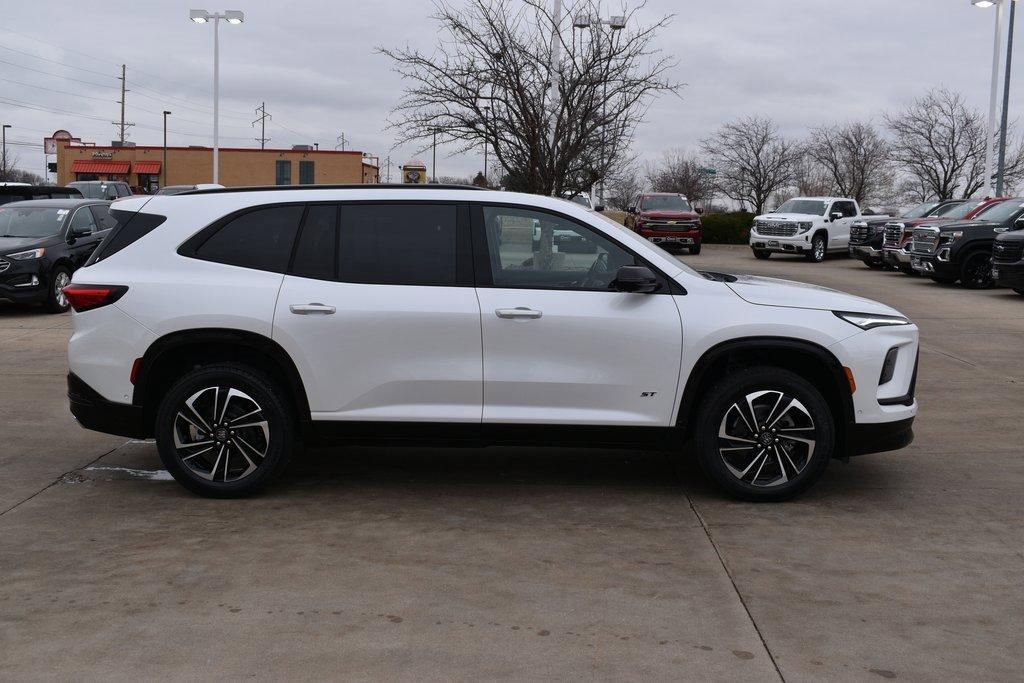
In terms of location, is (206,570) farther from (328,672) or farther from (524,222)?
(524,222)

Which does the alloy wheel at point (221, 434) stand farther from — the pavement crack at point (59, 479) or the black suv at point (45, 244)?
the black suv at point (45, 244)

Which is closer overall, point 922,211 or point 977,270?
point 977,270

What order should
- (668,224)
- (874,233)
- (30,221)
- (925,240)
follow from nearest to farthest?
1. (30,221)
2. (925,240)
3. (874,233)
4. (668,224)

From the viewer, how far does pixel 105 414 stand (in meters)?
5.97

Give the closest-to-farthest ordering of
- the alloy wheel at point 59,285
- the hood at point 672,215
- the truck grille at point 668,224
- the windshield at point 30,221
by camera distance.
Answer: the alloy wheel at point 59,285, the windshield at point 30,221, the truck grille at point 668,224, the hood at point 672,215

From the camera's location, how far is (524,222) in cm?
605

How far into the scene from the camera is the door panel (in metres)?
5.77

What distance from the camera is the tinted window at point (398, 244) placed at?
19.4 feet

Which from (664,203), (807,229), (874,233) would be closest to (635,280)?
(874,233)

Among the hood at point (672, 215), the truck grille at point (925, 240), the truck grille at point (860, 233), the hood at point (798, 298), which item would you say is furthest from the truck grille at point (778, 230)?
the hood at point (798, 298)

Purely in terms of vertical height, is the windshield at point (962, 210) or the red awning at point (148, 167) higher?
the red awning at point (148, 167)

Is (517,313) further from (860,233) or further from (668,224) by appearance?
(668,224)

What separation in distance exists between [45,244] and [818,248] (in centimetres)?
2202

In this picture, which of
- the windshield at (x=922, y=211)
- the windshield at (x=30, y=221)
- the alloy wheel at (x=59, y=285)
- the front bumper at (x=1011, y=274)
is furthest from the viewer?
the windshield at (x=922, y=211)
